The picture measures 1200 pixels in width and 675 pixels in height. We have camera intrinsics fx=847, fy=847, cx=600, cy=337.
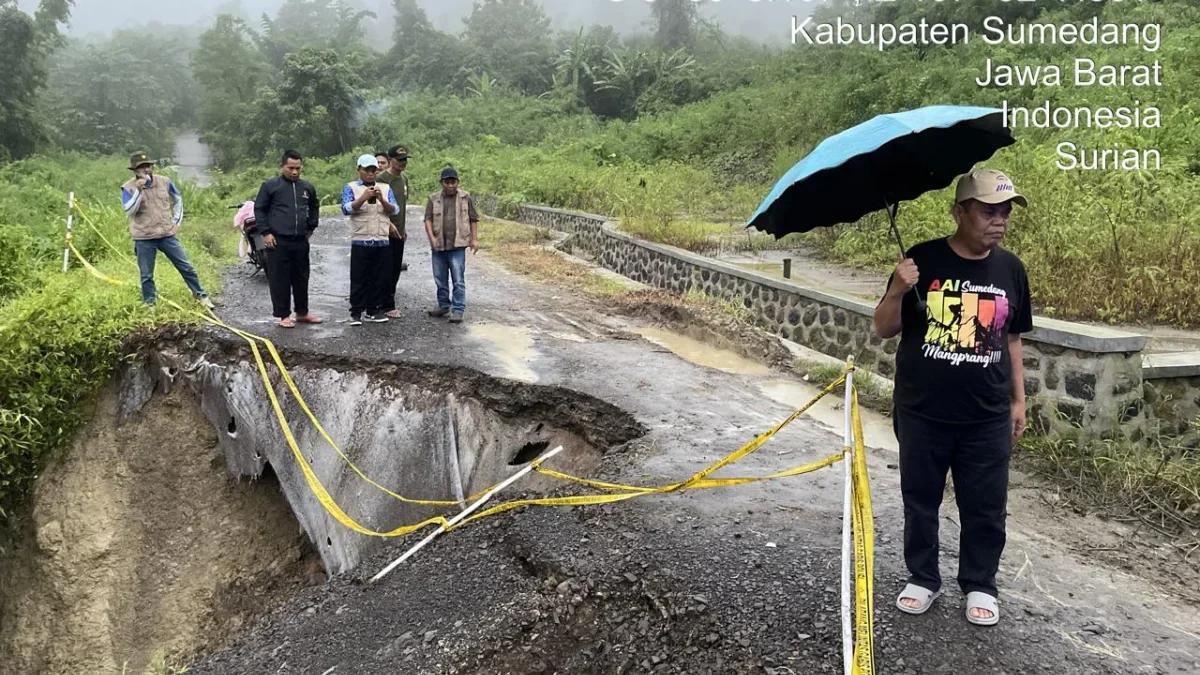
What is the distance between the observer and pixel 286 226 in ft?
25.3

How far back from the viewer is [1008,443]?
3.30 m

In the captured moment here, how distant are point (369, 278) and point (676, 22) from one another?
152 feet

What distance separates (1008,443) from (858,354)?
14.8ft

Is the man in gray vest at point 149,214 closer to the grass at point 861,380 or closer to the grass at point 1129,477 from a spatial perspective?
the grass at point 861,380

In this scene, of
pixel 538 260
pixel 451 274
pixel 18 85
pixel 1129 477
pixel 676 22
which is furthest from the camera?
pixel 676 22

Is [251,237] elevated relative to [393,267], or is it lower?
elevated

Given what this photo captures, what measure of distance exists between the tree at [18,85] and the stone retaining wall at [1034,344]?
2737 centimetres

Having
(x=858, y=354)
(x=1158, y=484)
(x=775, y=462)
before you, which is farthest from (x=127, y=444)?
(x=1158, y=484)

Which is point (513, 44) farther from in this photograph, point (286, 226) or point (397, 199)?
point (286, 226)

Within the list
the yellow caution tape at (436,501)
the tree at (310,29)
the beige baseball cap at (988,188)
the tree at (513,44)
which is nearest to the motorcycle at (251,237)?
the yellow caution tape at (436,501)

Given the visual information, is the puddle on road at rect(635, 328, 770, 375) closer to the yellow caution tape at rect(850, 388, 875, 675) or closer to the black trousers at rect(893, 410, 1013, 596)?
the yellow caution tape at rect(850, 388, 875, 675)

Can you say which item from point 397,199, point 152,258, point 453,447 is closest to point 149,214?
point 152,258

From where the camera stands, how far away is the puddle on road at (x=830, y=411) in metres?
6.11

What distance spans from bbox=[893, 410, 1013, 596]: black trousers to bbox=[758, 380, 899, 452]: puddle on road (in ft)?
7.23
